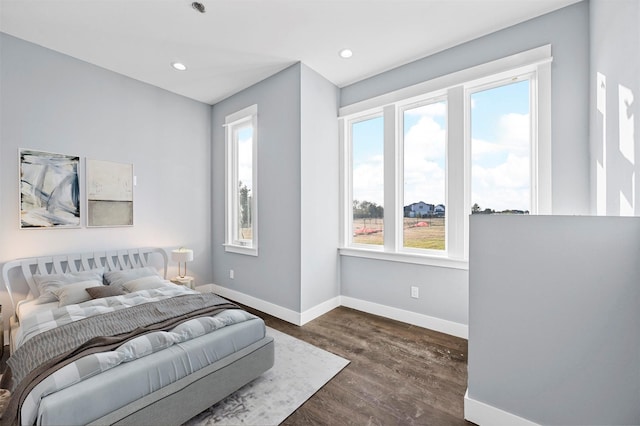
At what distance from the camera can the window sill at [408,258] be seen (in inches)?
111

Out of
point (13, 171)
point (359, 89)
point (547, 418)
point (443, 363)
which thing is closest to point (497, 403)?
point (547, 418)

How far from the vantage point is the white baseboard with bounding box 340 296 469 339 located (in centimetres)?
282

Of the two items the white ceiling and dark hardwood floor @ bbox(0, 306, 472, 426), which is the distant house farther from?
the white ceiling

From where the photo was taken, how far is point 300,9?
7.59 ft

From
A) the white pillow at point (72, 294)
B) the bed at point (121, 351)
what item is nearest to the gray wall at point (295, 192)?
the bed at point (121, 351)

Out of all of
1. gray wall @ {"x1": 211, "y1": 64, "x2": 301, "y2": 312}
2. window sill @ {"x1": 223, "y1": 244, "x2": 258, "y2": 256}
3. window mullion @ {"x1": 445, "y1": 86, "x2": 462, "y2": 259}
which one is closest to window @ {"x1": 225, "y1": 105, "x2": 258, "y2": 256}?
window sill @ {"x1": 223, "y1": 244, "x2": 258, "y2": 256}

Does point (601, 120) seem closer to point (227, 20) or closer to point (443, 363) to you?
point (443, 363)

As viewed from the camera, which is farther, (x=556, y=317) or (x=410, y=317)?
(x=410, y=317)

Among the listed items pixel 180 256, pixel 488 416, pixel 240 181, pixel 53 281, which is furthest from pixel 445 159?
pixel 53 281

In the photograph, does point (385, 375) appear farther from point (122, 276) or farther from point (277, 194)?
point (122, 276)

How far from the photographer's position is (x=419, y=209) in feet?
10.4

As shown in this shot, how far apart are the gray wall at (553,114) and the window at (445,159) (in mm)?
93

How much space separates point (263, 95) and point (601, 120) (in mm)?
3353

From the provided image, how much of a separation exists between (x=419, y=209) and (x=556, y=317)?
1834mm
